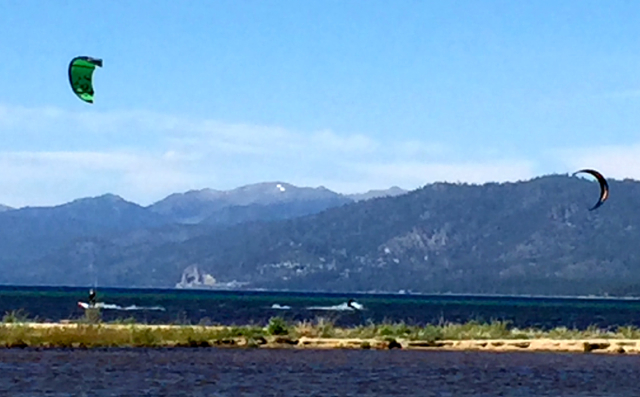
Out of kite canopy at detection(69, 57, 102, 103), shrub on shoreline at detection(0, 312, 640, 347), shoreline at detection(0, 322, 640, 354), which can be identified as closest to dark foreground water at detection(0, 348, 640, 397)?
shoreline at detection(0, 322, 640, 354)

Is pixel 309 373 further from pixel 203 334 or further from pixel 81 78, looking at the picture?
pixel 203 334

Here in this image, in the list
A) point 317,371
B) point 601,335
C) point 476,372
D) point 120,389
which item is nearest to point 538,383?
point 476,372

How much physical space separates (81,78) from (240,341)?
19.4 m

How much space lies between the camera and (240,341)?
6169cm

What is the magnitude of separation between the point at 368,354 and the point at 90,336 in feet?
34.0

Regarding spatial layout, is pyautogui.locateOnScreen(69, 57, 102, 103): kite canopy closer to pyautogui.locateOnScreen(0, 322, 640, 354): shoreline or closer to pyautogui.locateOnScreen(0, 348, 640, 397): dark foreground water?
pyautogui.locateOnScreen(0, 348, 640, 397): dark foreground water

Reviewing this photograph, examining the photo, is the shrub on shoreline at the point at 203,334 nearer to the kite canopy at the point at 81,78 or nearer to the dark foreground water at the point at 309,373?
the dark foreground water at the point at 309,373

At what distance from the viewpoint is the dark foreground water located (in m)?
41.2

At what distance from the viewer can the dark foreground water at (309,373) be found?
41.2m

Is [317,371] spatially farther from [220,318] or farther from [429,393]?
[220,318]

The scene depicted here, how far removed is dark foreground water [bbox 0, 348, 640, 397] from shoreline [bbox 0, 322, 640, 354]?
2577 mm

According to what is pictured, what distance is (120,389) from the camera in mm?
40594

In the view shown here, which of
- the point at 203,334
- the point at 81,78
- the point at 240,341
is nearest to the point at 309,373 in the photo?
the point at 81,78

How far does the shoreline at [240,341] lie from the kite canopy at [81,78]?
15461 millimetres
